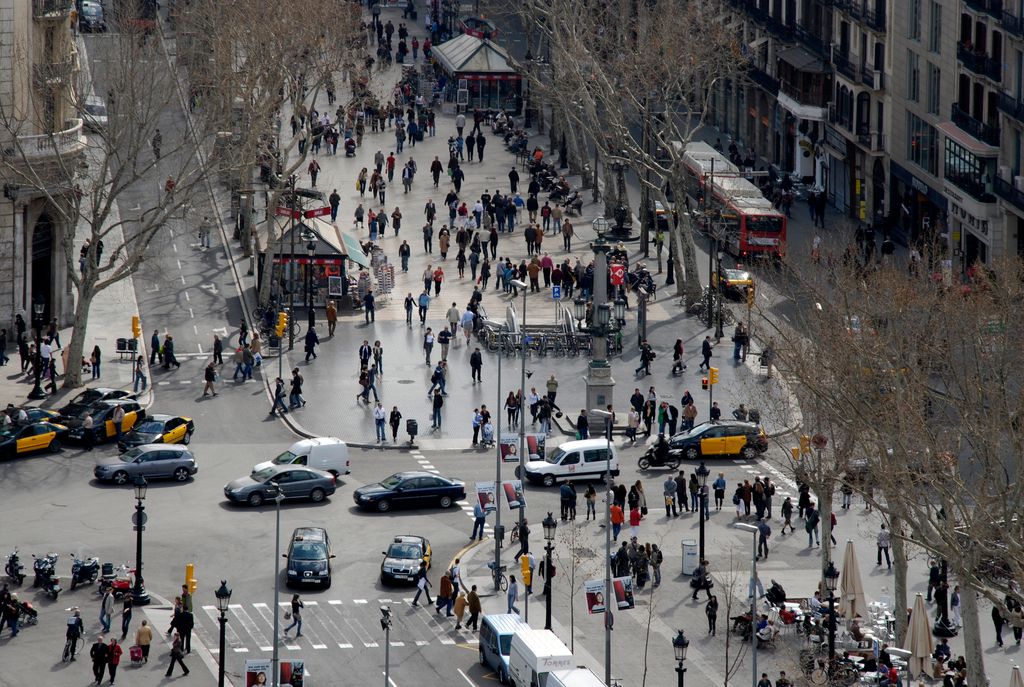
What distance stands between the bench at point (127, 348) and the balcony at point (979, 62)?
1395 inches

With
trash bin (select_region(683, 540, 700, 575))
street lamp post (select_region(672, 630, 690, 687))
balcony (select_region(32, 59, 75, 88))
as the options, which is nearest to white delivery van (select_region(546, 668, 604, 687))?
street lamp post (select_region(672, 630, 690, 687))

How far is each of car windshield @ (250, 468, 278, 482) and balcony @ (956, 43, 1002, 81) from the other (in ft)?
119

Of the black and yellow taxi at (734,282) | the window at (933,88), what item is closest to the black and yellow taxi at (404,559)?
the black and yellow taxi at (734,282)

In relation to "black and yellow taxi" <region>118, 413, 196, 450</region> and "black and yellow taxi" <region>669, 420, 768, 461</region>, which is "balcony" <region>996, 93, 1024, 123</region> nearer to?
"black and yellow taxi" <region>669, 420, 768, 461</region>

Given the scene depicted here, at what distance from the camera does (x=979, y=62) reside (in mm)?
93688

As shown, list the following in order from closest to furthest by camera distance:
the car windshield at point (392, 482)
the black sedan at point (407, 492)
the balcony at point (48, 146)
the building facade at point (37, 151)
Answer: the black sedan at point (407, 492) < the car windshield at point (392, 482) < the balcony at point (48, 146) < the building facade at point (37, 151)

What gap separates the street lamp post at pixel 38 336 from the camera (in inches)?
3214

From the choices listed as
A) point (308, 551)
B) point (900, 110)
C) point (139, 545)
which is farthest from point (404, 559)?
point (900, 110)

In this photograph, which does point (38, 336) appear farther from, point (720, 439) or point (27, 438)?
point (720, 439)

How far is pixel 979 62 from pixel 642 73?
14926mm

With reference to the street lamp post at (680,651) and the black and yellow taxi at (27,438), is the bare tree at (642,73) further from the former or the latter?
the street lamp post at (680,651)

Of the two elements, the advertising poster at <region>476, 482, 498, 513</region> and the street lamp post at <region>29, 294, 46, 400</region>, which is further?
the street lamp post at <region>29, 294, 46, 400</region>

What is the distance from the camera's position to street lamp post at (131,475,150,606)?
62781 mm

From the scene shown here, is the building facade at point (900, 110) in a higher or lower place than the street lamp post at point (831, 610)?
higher
